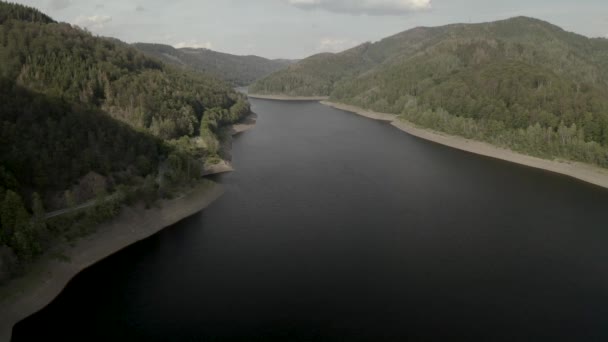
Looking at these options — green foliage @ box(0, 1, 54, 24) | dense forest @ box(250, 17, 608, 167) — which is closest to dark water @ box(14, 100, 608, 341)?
dense forest @ box(250, 17, 608, 167)

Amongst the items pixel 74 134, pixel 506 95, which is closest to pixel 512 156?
pixel 506 95

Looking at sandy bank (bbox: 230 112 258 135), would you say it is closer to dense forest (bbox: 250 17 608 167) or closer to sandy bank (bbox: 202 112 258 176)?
sandy bank (bbox: 202 112 258 176)

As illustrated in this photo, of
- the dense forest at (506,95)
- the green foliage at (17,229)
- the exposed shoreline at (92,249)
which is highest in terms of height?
the dense forest at (506,95)

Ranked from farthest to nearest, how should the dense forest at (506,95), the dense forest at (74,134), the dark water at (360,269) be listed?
the dense forest at (506,95) → the dense forest at (74,134) → the dark water at (360,269)

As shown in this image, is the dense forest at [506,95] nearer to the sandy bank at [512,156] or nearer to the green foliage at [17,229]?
the sandy bank at [512,156]

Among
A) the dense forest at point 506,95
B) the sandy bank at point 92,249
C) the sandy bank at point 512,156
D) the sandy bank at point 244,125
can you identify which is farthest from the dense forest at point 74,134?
the dense forest at point 506,95

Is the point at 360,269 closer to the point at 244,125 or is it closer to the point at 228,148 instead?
the point at 228,148
